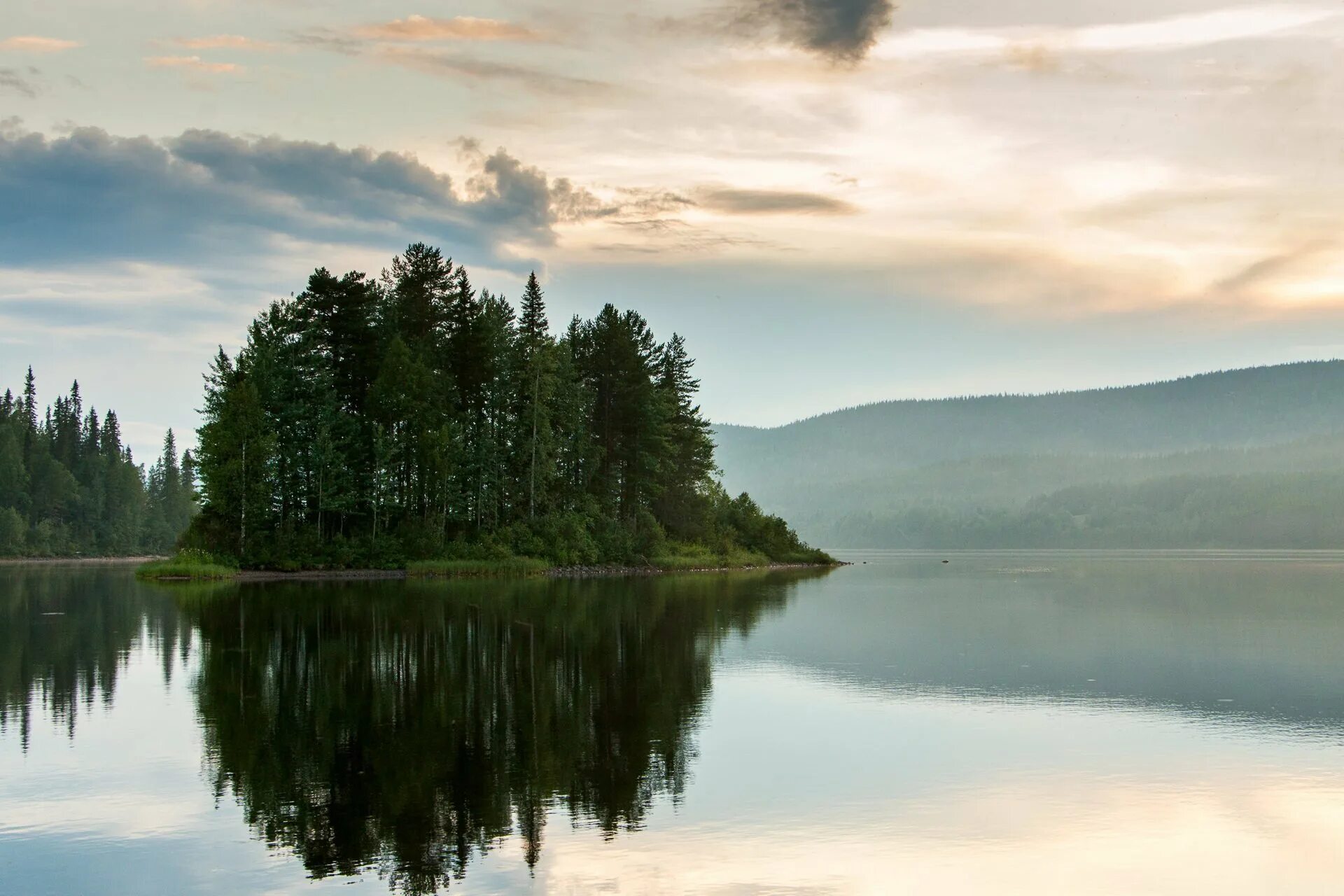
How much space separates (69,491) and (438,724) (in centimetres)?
16799

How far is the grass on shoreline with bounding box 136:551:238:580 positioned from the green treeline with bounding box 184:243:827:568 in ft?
5.01

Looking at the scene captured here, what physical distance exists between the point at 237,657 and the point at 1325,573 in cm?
10900

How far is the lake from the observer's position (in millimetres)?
14398

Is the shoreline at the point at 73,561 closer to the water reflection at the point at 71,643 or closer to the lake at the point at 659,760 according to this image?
the water reflection at the point at 71,643

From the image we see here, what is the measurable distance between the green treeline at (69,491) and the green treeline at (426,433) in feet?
277

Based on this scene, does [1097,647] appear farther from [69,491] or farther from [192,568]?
[69,491]

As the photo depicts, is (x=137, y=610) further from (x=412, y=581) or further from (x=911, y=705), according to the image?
(x=911, y=705)

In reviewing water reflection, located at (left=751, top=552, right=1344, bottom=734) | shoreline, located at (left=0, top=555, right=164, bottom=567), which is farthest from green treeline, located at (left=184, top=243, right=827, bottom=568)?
shoreline, located at (left=0, top=555, right=164, bottom=567)

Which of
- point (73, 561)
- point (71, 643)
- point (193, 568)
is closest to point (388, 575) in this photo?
point (193, 568)

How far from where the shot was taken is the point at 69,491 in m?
170

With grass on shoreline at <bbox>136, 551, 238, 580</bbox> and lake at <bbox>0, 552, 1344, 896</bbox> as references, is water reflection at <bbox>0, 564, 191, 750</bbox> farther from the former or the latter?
grass on shoreline at <bbox>136, 551, 238, 580</bbox>

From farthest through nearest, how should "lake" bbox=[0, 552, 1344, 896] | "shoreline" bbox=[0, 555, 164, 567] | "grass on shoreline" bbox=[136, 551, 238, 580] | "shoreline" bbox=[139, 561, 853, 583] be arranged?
"shoreline" bbox=[0, 555, 164, 567]
"shoreline" bbox=[139, 561, 853, 583]
"grass on shoreline" bbox=[136, 551, 238, 580]
"lake" bbox=[0, 552, 1344, 896]

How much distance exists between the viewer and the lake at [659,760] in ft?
47.2

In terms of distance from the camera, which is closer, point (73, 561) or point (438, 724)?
point (438, 724)
